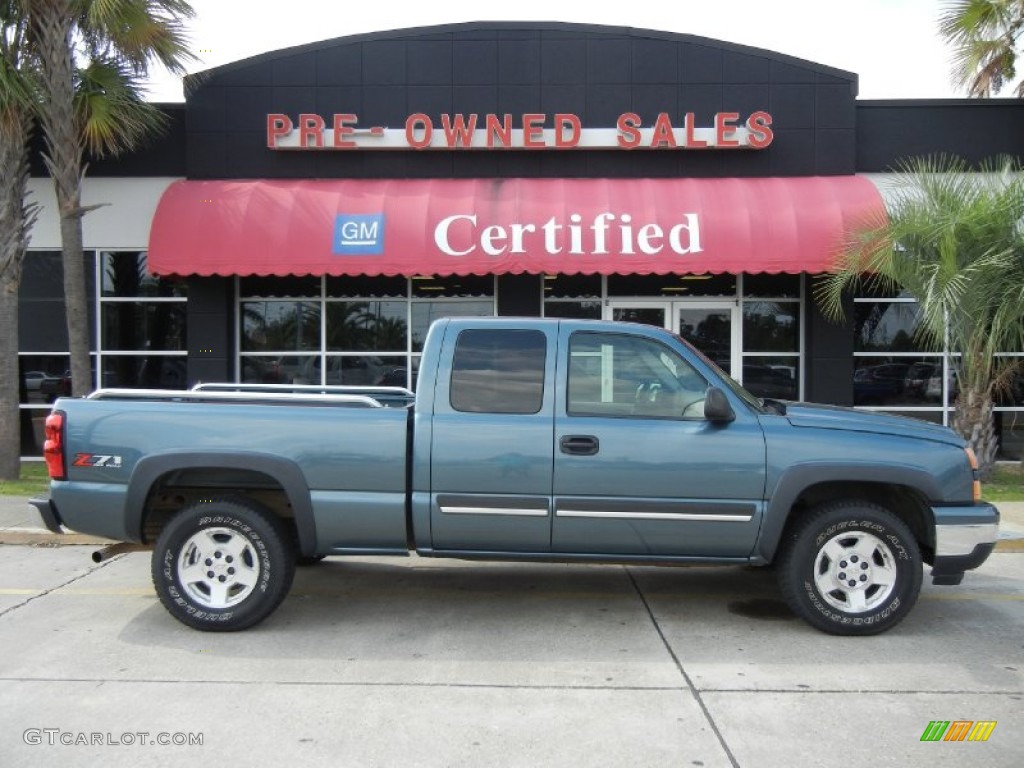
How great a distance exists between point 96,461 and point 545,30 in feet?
32.1

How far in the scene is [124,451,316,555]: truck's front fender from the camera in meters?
5.20

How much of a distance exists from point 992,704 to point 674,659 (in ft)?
5.33

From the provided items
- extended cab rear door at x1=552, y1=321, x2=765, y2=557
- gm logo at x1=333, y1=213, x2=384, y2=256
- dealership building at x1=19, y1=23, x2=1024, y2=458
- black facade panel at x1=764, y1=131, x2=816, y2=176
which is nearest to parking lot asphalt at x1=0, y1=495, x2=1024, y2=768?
extended cab rear door at x1=552, y1=321, x2=765, y2=557

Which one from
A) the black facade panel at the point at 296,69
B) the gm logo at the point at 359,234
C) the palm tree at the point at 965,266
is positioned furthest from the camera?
the black facade panel at the point at 296,69

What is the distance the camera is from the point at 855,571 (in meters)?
5.25

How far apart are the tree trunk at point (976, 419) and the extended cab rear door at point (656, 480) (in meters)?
7.04

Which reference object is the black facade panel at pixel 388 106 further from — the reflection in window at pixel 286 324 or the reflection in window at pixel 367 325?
the reflection in window at pixel 286 324

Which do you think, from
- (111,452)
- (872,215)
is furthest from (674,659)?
(872,215)

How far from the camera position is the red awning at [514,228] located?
11.3 m

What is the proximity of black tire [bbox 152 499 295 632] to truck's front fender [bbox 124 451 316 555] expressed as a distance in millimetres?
261

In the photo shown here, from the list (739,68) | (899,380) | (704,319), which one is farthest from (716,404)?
(899,380)

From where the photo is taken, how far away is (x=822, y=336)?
12.5m

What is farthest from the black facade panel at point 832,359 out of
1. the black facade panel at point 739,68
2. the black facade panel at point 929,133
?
the black facade panel at point 739,68

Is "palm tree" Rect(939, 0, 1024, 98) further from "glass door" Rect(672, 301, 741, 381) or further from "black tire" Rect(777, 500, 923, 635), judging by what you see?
"black tire" Rect(777, 500, 923, 635)
